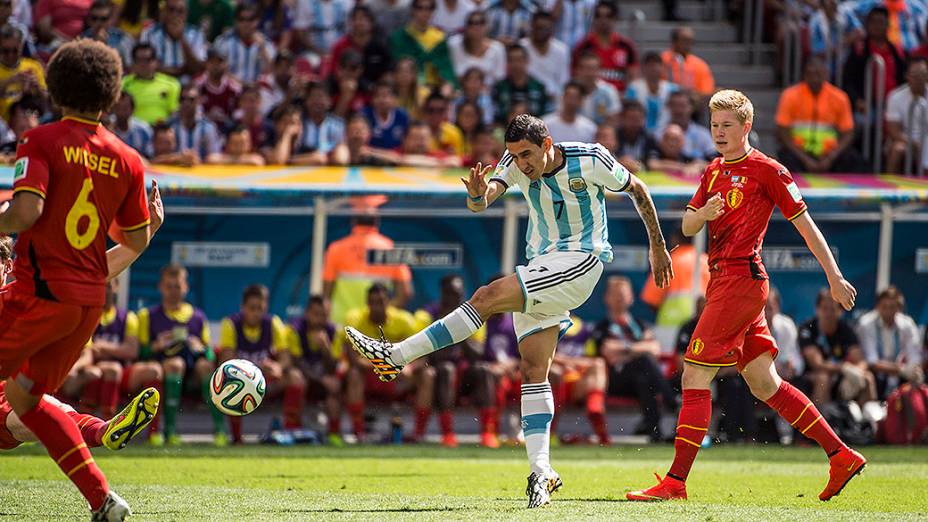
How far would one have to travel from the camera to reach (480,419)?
13609mm

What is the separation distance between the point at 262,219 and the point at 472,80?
3.01m

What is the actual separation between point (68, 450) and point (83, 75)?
1.62 metres

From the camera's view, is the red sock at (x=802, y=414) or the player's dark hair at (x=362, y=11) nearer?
the red sock at (x=802, y=414)

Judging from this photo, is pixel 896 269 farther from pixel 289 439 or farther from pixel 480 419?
pixel 289 439

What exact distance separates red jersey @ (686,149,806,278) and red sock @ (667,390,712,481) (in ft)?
2.50

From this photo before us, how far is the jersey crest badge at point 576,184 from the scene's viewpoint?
7765 millimetres

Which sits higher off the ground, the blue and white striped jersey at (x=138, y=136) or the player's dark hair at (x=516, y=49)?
the player's dark hair at (x=516, y=49)

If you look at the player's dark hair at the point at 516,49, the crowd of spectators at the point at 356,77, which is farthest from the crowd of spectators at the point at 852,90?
the player's dark hair at the point at 516,49

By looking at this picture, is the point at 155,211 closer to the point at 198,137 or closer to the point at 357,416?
the point at 357,416

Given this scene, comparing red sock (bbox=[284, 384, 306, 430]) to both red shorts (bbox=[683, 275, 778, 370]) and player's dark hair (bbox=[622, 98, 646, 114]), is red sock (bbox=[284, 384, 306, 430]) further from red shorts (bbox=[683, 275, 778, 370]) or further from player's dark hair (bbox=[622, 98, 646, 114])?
red shorts (bbox=[683, 275, 778, 370])

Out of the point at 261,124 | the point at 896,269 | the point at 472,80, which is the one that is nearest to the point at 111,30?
the point at 261,124

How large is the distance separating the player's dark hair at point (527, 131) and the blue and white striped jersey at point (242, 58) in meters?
9.10

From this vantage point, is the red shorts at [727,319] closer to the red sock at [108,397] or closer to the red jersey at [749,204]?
the red jersey at [749,204]

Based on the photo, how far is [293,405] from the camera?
1337 centimetres
